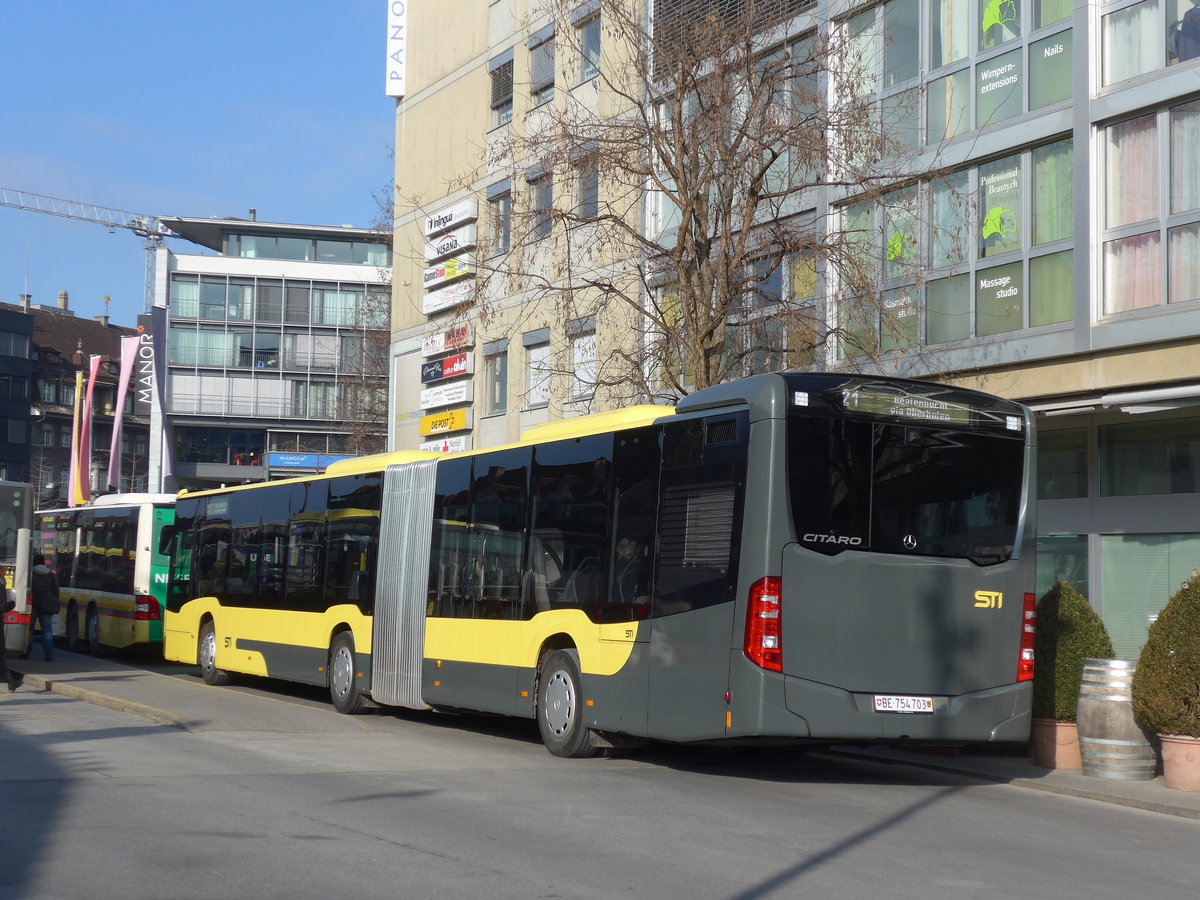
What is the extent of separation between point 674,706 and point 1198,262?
27.6 feet

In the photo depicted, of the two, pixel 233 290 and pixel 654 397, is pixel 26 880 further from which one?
pixel 233 290

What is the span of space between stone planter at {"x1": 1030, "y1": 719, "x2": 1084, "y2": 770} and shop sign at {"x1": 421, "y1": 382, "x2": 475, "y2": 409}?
1983 cm

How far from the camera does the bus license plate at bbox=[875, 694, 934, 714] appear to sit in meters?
11.8

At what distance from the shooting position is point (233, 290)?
86312mm

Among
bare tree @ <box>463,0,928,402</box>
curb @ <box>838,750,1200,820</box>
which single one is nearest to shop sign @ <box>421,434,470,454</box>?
bare tree @ <box>463,0,928,402</box>

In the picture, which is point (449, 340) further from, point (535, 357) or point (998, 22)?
point (998, 22)

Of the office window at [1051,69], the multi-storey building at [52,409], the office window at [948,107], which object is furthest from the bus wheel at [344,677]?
the multi-storey building at [52,409]

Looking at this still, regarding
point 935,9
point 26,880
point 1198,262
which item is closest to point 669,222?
point 935,9

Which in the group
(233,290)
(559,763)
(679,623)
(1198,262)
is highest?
(233,290)

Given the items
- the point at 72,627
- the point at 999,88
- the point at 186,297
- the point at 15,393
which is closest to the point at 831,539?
the point at 999,88

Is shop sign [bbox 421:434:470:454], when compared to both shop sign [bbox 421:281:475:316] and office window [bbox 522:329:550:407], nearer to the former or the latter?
office window [bbox 522:329:550:407]

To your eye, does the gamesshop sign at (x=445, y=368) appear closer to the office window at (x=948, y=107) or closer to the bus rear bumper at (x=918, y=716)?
the office window at (x=948, y=107)

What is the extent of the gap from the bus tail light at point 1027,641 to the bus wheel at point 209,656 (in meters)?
13.6

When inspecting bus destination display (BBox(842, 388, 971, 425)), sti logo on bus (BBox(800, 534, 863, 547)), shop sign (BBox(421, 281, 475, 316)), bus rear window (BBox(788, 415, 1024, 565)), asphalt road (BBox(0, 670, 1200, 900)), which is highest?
shop sign (BBox(421, 281, 475, 316))
